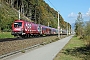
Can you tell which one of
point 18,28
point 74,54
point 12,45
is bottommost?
point 74,54

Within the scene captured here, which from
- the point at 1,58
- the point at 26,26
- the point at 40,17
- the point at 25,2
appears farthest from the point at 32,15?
the point at 1,58

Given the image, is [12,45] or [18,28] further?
[18,28]

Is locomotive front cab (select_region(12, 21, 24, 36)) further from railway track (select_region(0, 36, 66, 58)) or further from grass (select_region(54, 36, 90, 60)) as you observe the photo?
grass (select_region(54, 36, 90, 60))

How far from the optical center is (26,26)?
44875mm

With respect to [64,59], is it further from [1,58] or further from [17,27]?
[17,27]

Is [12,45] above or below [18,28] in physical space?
below

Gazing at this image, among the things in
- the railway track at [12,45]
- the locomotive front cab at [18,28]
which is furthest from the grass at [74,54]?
the locomotive front cab at [18,28]

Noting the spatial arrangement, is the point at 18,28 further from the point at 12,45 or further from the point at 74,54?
the point at 74,54

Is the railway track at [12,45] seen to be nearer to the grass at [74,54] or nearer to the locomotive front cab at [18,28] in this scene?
the grass at [74,54]

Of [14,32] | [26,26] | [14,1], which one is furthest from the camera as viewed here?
[14,1]

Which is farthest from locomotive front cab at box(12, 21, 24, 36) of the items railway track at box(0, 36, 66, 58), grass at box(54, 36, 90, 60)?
grass at box(54, 36, 90, 60)

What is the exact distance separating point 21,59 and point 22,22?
1118 inches

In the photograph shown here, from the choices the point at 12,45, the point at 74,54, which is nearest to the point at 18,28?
the point at 12,45

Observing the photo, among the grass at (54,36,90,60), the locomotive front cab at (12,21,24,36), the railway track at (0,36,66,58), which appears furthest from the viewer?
the locomotive front cab at (12,21,24,36)
